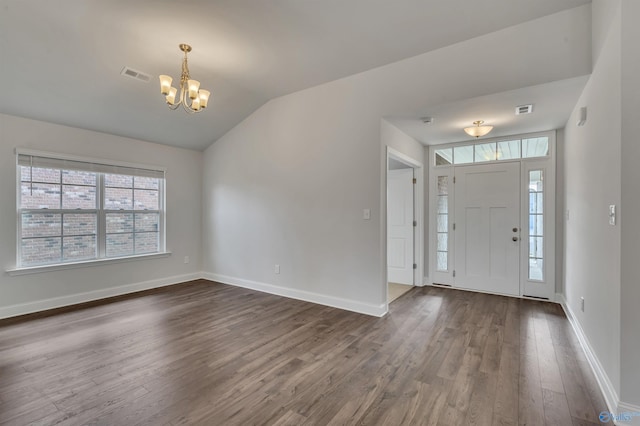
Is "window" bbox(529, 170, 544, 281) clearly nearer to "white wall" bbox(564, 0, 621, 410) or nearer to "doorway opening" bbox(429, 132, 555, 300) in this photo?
"doorway opening" bbox(429, 132, 555, 300)

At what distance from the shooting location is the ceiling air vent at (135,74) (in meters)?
3.43

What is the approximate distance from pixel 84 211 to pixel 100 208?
202 millimetres

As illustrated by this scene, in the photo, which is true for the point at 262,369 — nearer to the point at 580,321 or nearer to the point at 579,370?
the point at 579,370

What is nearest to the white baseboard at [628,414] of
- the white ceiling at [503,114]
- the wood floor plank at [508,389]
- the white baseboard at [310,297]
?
the wood floor plank at [508,389]

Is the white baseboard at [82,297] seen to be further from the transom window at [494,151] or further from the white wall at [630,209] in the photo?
the white wall at [630,209]

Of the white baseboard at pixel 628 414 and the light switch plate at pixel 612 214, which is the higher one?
the light switch plate at pixel 612 214

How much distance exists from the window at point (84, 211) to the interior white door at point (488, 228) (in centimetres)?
506

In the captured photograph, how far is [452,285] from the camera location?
4910mm

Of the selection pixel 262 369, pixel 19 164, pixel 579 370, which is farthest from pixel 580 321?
pixel 19 164

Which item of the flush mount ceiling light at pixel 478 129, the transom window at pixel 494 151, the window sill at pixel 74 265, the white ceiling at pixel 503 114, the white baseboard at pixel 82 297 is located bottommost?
the white baseboard at pixel 82 297

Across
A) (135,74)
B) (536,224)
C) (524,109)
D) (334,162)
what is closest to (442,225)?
(536,224)

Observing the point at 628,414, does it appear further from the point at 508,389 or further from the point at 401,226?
the point at 401,226

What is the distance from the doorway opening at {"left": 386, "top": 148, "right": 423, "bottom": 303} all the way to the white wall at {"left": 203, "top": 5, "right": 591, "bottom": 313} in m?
1.34

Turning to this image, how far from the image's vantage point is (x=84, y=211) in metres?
4.28
